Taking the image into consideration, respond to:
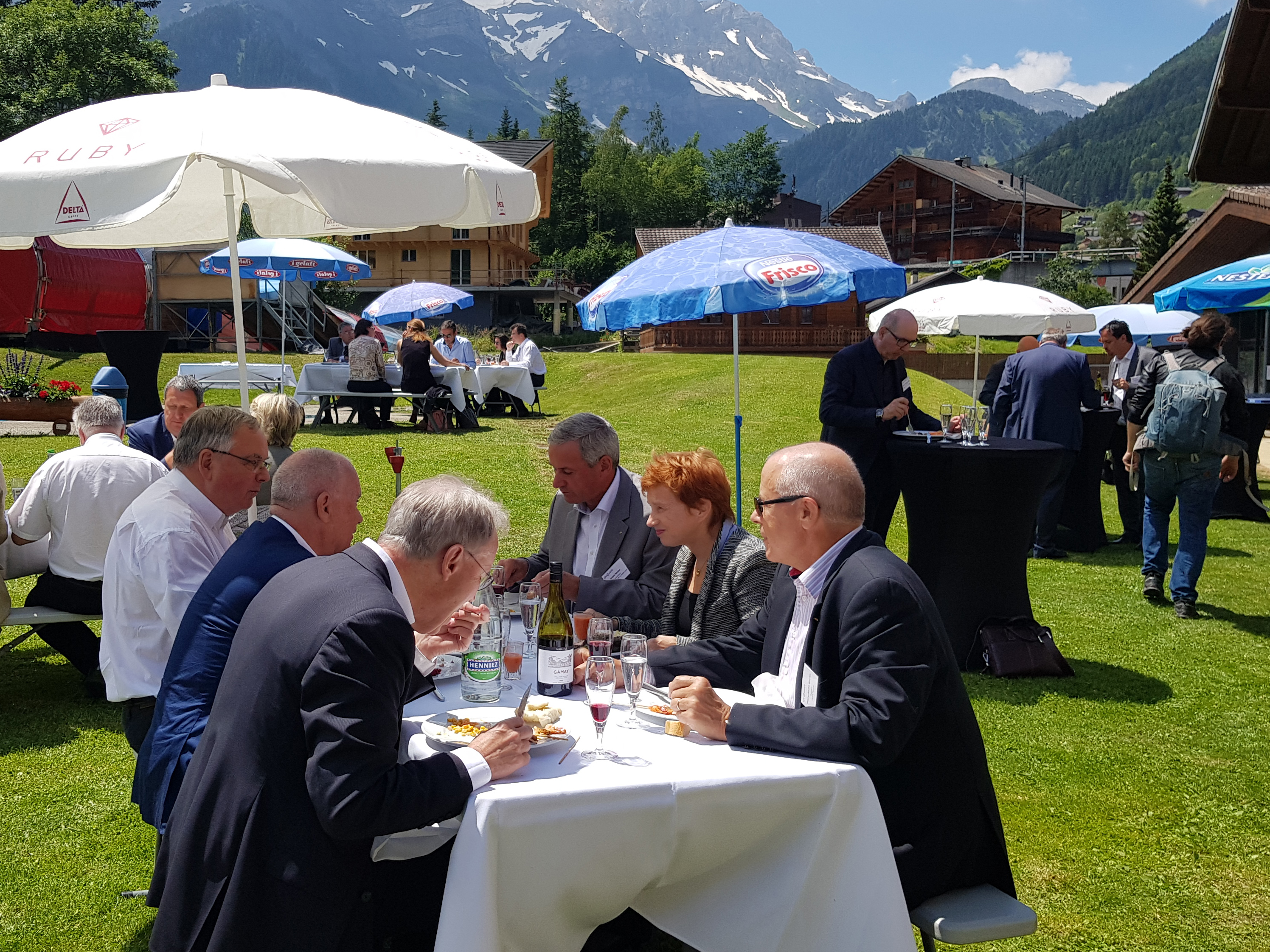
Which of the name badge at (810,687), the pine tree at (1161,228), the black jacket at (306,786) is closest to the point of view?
the black jacket at (306,786)

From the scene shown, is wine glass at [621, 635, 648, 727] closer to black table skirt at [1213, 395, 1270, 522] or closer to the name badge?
the name badge

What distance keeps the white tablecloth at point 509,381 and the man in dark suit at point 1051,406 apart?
971 cm

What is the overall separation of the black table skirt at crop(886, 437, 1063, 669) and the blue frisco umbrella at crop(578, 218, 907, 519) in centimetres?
106

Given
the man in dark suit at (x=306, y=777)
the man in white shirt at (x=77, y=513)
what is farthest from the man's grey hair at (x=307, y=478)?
the man in white shirt at (x=77, y=513)

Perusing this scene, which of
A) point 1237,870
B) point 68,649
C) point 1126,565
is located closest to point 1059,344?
point 1126,565

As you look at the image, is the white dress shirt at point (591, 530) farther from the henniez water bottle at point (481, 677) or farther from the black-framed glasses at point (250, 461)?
the henniez water bottle at point (481, 677)

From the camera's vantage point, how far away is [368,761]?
2059 millimetres

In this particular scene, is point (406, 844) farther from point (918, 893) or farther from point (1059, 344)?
point (1059, 344)

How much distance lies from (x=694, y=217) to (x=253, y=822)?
86.6 m

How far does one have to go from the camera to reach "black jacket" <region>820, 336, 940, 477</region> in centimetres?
726

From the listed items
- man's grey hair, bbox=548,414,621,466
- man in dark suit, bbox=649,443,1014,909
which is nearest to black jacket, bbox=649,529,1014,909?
man in dark suit, bbox=649,443,1014,909

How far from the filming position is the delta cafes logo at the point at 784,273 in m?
5.59

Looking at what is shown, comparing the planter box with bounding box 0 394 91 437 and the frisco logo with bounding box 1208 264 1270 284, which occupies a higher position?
the frisco logo with bounding box 1208 264 1270 284

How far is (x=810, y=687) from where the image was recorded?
2646mm
